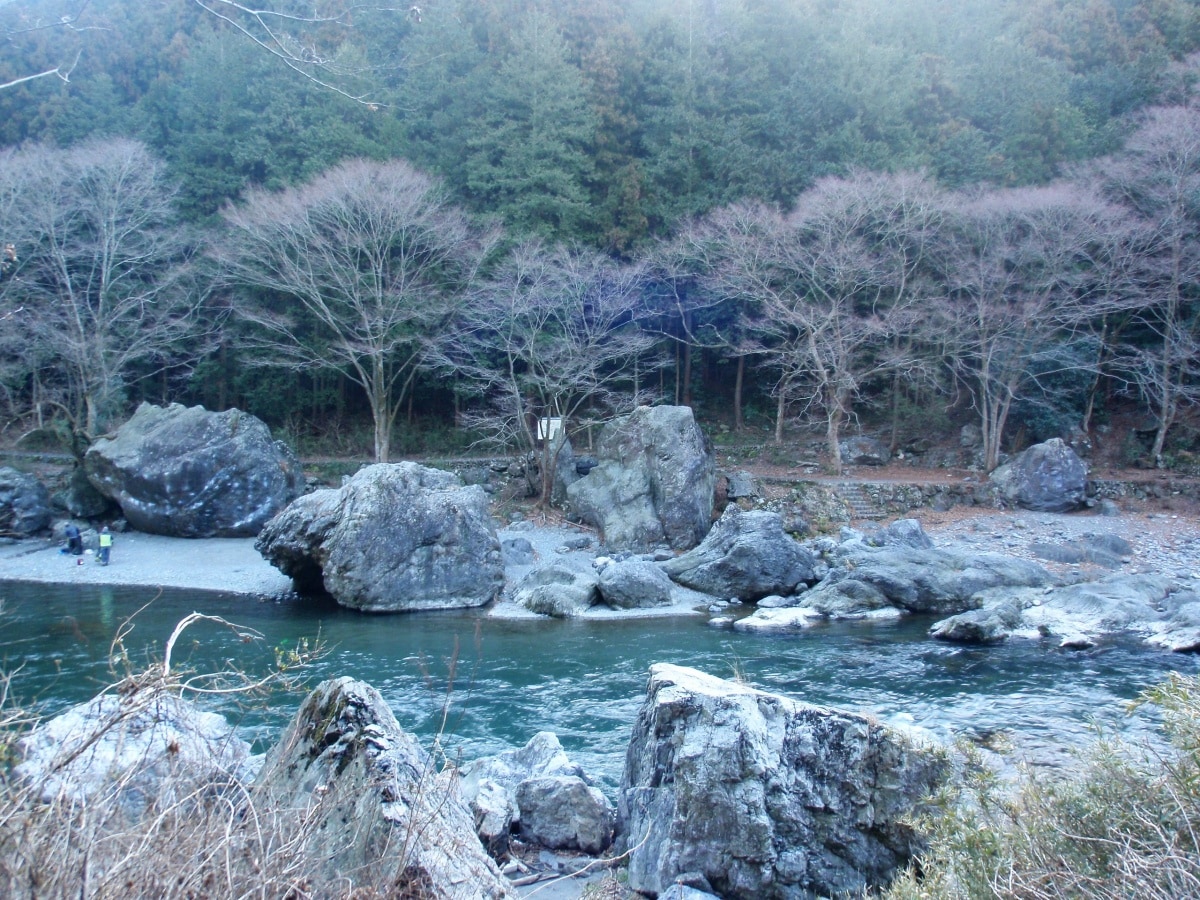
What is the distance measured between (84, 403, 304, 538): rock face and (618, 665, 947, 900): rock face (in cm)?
1717

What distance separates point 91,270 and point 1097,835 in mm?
25809

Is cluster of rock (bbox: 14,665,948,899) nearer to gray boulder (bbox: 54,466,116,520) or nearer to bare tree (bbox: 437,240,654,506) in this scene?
bare tree (bbox: 437,240,654,506)

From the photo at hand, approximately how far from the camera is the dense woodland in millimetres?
20953

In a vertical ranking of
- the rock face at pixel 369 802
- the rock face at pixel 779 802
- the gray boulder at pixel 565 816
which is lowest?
the gray boulder at pixel 565 816

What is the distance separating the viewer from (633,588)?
14477 mm

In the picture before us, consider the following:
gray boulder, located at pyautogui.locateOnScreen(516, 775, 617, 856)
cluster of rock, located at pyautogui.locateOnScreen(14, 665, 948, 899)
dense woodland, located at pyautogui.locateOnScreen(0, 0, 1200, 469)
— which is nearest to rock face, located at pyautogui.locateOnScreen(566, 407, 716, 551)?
dense woodland, located at pyautogui.locateOnScreen(0, 0, 1200, 469)

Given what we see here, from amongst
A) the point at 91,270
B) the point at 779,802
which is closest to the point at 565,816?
the point at 779,802

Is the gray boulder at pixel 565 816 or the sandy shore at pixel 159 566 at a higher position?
the gray boulder at pixel 565 816

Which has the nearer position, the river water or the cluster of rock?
the cluster of rock

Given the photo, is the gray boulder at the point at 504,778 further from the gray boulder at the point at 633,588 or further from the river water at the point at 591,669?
the gray boulder at the point at 633,588

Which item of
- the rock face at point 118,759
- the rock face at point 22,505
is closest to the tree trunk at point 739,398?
the rock face at point 22,505

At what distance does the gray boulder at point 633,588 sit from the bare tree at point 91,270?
1510 cm

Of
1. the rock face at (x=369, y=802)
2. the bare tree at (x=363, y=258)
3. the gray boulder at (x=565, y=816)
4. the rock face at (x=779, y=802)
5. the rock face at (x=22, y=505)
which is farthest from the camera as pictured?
the bare tree at (x=363, y=258)

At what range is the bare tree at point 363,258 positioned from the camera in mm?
21250
